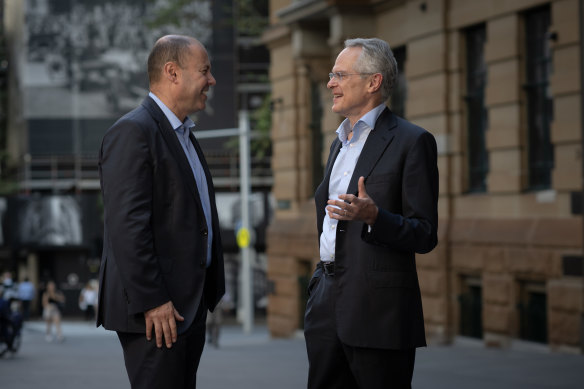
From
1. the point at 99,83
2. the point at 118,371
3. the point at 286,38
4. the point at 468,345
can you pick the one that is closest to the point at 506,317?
the point at 468,345

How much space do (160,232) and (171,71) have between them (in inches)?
29.2

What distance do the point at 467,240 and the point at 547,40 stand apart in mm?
3553

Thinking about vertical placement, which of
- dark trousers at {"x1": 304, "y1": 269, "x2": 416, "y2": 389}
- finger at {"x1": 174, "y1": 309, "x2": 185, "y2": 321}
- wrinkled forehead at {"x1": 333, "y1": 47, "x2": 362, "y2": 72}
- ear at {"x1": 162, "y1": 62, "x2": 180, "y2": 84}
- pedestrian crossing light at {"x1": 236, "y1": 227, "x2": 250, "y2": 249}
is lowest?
pedestrian crossing light at {"x1": 236, "y1": 227, "x2": 250, "y2": 249}

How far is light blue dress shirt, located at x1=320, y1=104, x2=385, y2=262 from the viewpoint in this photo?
5.17 metres

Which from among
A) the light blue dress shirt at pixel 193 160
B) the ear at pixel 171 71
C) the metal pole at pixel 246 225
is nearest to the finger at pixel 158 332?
the light blue dress shirt at pixel 193 160

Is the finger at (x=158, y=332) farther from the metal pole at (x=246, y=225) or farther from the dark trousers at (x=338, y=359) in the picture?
the metal pole at (x=246, y=225)

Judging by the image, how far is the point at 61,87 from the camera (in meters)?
54.2

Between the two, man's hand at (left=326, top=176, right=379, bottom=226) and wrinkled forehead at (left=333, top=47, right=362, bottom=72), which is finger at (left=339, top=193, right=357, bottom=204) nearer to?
man's hand at (left=326, top=176, right=379, bottom=226)

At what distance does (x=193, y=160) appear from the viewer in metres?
5.12

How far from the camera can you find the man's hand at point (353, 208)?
15.1 ft

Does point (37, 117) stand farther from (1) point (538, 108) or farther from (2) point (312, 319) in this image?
(2) point (312, 319)

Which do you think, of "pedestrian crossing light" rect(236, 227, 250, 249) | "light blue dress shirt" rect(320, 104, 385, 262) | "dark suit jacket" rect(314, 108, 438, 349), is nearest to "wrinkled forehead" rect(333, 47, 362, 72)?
"light blue dress shirt" rect(320, 104, 385, 262)

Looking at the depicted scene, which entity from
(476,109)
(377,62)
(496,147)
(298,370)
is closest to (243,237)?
(476,109)

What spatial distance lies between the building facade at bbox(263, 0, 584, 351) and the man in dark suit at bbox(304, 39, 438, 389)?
409 inches
